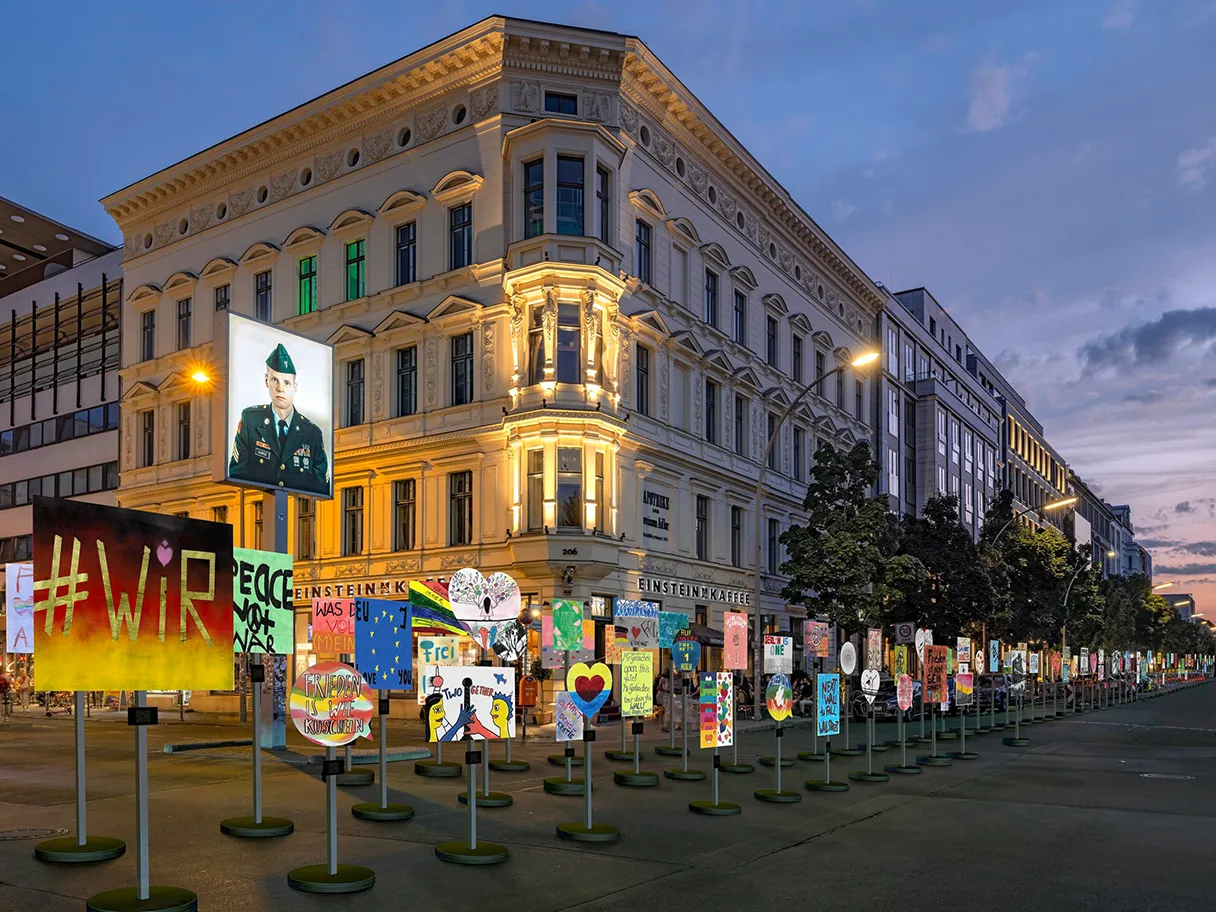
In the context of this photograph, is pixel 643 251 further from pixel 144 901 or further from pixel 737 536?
pixel 144 901

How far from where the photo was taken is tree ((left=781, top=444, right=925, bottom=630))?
4344cm

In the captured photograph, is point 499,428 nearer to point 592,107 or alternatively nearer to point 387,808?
point 592,107

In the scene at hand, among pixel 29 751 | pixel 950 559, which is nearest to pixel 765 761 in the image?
pixel 29 751

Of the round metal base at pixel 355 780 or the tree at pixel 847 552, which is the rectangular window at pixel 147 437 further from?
the round metal base at pixel 355 780

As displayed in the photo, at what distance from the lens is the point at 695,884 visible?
11547 mm

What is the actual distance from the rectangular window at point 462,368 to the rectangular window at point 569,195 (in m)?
5.12

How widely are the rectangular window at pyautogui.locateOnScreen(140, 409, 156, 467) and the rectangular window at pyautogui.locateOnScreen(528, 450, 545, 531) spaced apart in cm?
2165

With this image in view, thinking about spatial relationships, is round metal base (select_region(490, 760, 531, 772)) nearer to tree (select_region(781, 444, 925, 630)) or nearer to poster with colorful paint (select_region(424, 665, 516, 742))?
poster with colorful paint (select_region(424, 665, 516, 742))

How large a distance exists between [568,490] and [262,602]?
21.3 m

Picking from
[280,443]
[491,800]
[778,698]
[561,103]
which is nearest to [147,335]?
[561,103]

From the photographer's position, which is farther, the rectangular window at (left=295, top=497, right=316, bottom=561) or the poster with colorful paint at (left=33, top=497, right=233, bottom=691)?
the rectangular window at (left=295, top=497, right=316, bottom=561)

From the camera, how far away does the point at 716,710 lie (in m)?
17.6

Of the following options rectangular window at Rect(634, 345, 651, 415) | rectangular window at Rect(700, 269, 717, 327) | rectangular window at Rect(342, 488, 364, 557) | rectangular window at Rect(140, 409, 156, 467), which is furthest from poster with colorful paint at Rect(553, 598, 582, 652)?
rectangular window at Rect(140, 409, 156, 467)

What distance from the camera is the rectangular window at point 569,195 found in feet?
124
